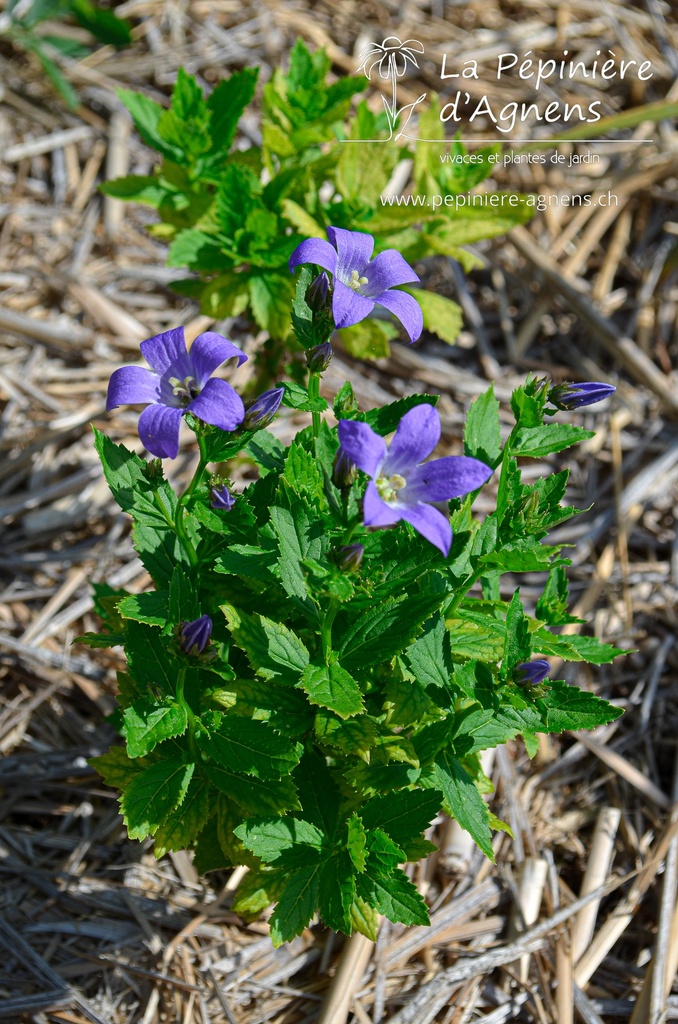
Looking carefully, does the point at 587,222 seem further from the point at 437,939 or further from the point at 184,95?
the point at 437,939

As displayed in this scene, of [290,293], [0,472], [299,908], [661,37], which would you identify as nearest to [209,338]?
[290,293]

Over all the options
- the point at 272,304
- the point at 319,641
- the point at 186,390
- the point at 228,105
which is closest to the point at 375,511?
the point at 186,390

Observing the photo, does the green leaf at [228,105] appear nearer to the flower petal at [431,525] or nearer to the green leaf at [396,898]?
the flower petal at [431,525]

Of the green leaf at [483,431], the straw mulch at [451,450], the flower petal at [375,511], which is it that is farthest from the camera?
the straw mulch at [451,450]

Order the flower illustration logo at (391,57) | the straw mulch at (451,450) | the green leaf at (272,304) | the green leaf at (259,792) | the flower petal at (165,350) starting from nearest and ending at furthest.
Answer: the flower petal at (165,350) → the green leaf at (259,792) → the straw mulch at (451,450) → the green leaf at (272,304) → the flower illustration logo at (391,57)

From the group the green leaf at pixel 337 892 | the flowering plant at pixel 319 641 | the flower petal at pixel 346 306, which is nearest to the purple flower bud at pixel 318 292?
the flowering plant at pixel 319 641

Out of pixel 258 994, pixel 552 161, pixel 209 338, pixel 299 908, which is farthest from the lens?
pixel 552 161

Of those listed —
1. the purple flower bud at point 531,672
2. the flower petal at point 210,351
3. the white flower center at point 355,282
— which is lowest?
the purple flower bud at point 531,672
